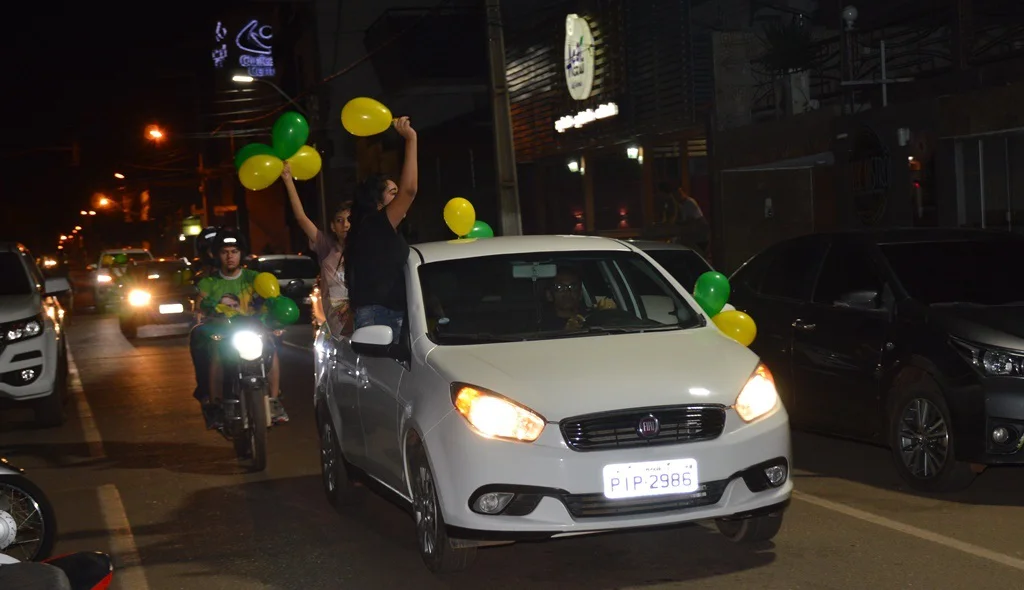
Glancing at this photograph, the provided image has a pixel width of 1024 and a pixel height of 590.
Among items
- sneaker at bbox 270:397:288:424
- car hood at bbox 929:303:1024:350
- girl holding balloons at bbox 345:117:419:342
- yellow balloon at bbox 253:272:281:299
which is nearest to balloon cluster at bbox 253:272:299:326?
yellow balloon at bbox 253:272:281:299

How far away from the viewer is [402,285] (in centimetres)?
712

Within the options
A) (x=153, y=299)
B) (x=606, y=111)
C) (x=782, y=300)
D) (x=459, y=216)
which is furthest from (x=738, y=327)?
(x=153, y=299)

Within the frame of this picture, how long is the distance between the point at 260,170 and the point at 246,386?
5.21 ft

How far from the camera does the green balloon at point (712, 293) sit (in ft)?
26.6

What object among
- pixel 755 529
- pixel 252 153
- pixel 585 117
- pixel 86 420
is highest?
pixel 585 117

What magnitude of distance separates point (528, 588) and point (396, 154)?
37.6m

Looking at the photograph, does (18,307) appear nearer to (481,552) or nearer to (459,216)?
(459,216)

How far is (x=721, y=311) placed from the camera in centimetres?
816

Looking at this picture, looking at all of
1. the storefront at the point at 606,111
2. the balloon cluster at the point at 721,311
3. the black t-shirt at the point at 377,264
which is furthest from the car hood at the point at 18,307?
the storefront at the point at 606,111

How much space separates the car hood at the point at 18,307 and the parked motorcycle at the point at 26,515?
6.68 meters

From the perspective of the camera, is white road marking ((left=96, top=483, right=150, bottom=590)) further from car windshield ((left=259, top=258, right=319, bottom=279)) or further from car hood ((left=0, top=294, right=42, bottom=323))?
car windshield ((left=259, top=258, right=319, bottom=279))

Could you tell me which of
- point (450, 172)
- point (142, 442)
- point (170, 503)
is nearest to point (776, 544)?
point (170, 503)

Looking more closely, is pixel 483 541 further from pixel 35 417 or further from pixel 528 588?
pixel 35 417

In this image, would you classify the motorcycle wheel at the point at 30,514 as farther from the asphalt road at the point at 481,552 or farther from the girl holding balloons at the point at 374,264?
the girl holding balloons at the point at 374,264
